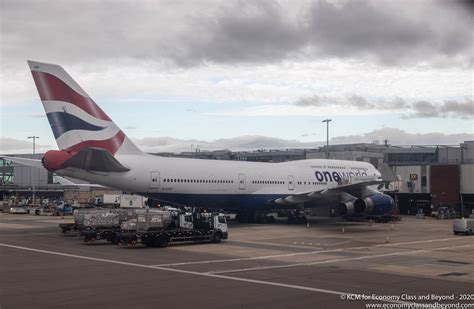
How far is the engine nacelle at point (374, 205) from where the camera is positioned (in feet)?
144

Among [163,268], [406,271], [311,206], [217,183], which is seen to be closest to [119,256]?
[163,268]

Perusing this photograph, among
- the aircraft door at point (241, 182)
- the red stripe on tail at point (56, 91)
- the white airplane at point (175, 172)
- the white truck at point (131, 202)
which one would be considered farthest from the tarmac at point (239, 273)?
the white truck at point (131, 202)

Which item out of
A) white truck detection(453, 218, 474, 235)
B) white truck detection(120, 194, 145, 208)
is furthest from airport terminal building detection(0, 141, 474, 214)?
white truck detection(120, 194, 145, 208)

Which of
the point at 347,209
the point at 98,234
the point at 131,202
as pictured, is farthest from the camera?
the point at 131,202

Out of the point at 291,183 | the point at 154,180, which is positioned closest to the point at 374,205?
the point at 291,183

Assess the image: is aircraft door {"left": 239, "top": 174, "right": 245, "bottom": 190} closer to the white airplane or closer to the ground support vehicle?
the white airplane

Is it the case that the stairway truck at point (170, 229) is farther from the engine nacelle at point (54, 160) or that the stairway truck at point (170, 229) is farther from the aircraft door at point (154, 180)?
the aircraft door at point (154, 180)

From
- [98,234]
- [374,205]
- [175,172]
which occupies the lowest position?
[98,234]

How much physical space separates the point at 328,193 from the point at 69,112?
2138 cm

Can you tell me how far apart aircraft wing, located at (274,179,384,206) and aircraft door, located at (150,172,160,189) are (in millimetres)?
12364

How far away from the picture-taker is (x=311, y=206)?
159ft

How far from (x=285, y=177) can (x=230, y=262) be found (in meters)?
26.8

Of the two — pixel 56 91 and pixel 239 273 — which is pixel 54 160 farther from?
pixel 239 273

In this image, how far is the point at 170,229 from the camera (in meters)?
30.2
